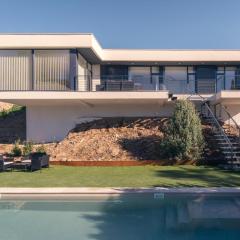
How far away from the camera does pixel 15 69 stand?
78.9 ft

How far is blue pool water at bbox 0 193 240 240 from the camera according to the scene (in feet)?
33.3

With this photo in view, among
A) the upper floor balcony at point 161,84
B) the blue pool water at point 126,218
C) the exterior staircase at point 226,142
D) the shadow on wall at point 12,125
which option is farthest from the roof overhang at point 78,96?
the blue pool water at point 126,218

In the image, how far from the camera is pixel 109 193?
13.4m

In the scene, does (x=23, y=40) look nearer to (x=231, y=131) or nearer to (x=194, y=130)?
(x=194, y=130)

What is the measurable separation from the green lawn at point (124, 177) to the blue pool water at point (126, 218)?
6.52ft

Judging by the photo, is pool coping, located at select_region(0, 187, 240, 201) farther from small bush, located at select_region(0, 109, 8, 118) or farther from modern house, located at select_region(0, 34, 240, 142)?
small bush, located at select_region(0, 109, 8, 118)

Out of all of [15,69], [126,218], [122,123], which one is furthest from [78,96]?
[126,218]

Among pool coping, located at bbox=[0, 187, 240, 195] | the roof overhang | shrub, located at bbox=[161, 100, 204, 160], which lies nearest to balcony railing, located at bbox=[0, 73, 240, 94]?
the roof overhang

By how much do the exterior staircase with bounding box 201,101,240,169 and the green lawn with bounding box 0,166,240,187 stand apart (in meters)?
1.04

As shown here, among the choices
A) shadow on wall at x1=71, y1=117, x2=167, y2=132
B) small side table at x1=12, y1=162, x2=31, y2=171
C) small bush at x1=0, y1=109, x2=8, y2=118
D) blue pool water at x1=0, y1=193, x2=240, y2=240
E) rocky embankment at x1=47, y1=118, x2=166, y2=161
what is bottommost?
blue pool water at x1=0, y1=193, x2=240, y2=240

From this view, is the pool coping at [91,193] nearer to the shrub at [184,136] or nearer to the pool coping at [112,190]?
the pool coping at [112,190]

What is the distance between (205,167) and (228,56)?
11539 millimetres

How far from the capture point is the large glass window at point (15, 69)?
23906 millimetres

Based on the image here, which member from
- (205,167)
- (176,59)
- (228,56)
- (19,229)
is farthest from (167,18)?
(19,229)
